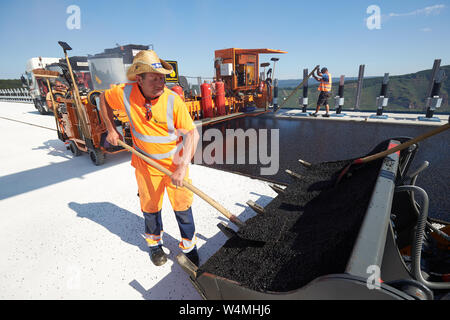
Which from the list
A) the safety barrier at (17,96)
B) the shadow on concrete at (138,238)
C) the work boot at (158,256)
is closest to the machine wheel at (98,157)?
the shadow on concrete at (138,238)

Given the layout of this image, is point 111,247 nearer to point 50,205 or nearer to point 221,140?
point 50,205

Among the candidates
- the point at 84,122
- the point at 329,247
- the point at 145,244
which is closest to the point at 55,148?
the point at 84,122

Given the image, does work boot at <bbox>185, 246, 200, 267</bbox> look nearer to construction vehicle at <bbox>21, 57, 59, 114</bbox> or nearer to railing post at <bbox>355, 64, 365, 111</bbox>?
railing post at <bbox>355, 64, 365, 111</bbox>

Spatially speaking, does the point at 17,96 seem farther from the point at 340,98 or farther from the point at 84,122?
the point at 340,98

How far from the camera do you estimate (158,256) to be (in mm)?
2041

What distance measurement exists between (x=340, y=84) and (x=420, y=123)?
2.72 m

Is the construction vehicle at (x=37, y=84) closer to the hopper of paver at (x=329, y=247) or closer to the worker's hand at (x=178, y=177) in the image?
the worker's hand at (x=178, y=177)

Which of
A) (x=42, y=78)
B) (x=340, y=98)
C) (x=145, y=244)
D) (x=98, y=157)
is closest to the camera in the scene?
(x=145, y=244)

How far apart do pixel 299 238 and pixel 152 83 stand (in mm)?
1564

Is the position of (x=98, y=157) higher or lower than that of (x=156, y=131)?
lower

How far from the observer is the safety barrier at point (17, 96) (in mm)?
20953

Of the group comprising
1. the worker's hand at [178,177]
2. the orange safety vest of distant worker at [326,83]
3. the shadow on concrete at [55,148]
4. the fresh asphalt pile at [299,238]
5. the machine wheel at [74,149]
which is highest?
the orange safety vest of distant worker at [326,83]

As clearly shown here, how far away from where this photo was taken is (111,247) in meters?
2.29
